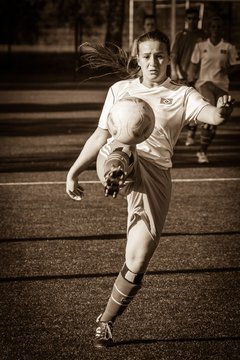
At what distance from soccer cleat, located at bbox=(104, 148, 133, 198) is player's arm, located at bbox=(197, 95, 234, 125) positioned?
1.99 feet

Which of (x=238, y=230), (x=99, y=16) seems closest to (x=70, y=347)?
(x=238, y=230)

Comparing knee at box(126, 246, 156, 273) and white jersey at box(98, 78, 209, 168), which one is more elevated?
white jersey at box(98, 78, 209, 168)

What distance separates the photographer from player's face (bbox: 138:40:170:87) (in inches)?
190

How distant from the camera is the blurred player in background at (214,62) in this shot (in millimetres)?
13016

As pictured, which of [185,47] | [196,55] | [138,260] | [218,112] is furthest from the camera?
[185,47]

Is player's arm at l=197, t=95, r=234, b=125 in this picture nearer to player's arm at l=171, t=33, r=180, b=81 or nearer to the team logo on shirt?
the team logo on shirt

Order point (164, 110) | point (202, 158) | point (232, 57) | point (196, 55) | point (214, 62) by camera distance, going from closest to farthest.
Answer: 1. point (164, 110)
2. point (202, 158)
3. point (214, 62)
4. point (232, 57)
5. point (196, 55)

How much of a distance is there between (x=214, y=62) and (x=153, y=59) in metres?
8.64

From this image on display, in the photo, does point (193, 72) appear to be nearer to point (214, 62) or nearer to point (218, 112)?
point (214, 62)

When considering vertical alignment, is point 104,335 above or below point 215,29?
above

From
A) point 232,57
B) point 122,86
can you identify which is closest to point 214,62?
point 232,57

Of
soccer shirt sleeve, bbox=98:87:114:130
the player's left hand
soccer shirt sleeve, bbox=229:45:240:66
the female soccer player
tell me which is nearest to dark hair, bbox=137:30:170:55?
the female soccer player

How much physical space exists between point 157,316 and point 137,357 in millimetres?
785

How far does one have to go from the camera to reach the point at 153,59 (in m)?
4.82
